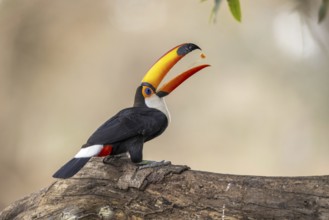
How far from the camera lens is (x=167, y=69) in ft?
12.9

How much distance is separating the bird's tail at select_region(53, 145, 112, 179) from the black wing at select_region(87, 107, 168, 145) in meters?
0.04

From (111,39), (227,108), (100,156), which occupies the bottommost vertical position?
(100,156)

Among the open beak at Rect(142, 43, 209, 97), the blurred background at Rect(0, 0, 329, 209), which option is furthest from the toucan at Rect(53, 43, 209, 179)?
the blurred background at Rect(0, 0, 329, 209)

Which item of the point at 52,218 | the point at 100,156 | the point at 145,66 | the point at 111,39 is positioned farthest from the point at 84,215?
the point at 111,39

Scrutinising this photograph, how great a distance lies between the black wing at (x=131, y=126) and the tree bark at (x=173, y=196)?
5.8 inches

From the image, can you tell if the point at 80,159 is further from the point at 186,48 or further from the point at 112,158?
the point at 186,48

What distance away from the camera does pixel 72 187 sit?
136 inches

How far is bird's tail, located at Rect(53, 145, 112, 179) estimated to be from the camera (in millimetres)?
3287

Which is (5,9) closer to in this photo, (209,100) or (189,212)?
(209,100)

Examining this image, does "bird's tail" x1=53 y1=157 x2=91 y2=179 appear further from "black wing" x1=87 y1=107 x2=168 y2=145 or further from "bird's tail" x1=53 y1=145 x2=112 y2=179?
"black wing" x1=87 y1=107 x2=168 y2=145

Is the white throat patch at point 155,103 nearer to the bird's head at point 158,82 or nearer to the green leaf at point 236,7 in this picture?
the bird's head at point 158,82

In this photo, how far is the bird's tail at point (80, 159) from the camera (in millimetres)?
3287

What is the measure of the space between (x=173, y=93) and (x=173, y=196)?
20.6 feet

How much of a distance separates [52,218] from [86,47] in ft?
20.3
